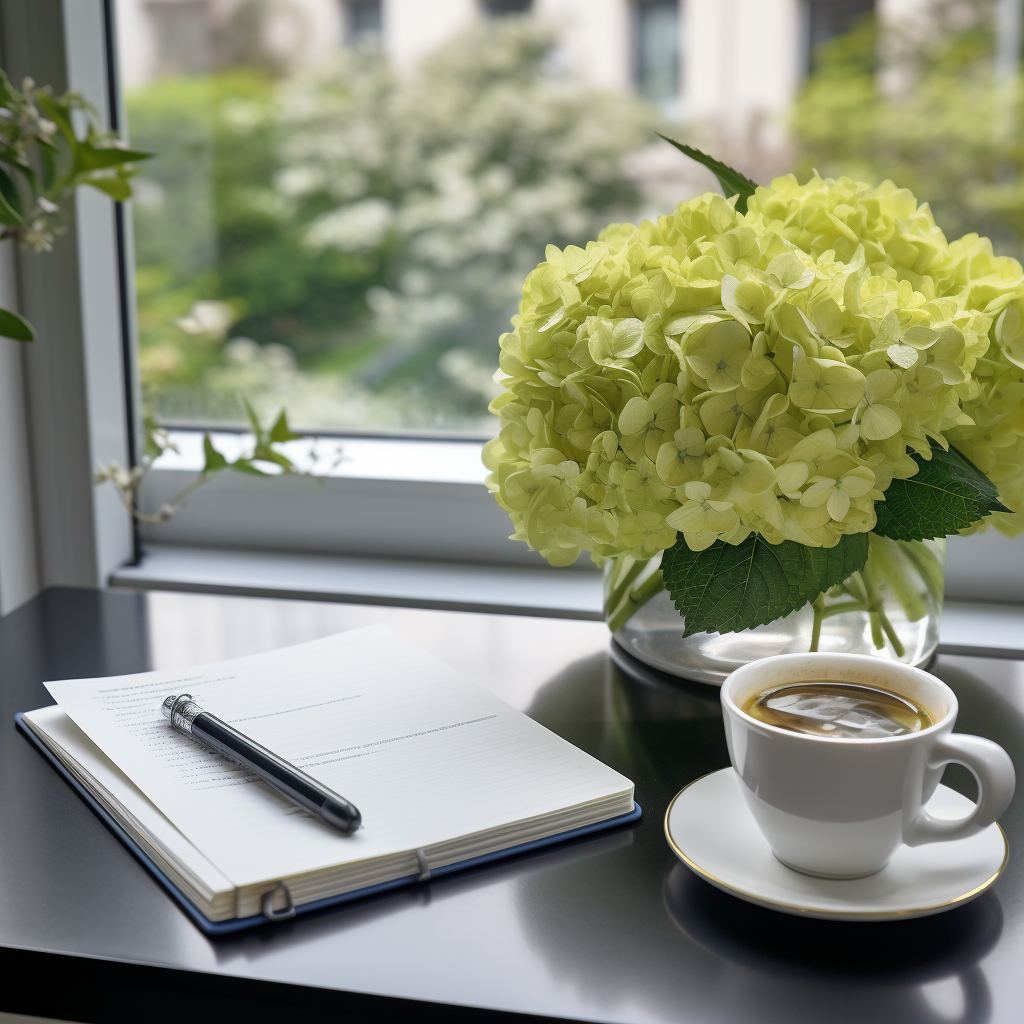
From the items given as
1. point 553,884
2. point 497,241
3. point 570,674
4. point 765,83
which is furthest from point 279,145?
point 553,884

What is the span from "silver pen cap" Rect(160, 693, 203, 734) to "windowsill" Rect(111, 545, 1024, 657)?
1.51 feet

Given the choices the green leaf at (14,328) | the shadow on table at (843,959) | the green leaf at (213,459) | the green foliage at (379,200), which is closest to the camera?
the shadow on table at (843,959)

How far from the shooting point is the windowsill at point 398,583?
1.05m

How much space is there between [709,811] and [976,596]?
657 mm

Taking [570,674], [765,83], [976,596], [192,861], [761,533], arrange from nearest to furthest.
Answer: [192,861] < [761,533] < [570,674] < [976,596] < [765,83]

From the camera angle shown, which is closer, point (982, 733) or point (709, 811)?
point (709, 811)

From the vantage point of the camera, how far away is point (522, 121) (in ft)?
5.55

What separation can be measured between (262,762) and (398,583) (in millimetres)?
579

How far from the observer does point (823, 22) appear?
1.38m

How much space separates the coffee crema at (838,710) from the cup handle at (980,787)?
0.02m

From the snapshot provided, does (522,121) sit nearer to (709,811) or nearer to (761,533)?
(761,533)

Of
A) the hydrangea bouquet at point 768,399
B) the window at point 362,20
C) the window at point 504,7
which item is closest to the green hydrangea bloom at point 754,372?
the hydrangea bouquet at point 768,399

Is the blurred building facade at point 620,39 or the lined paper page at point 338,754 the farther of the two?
the blurred building facade at point 620,39

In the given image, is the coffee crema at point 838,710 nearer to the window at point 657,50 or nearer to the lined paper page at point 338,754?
the lined paper page at point 338,754
